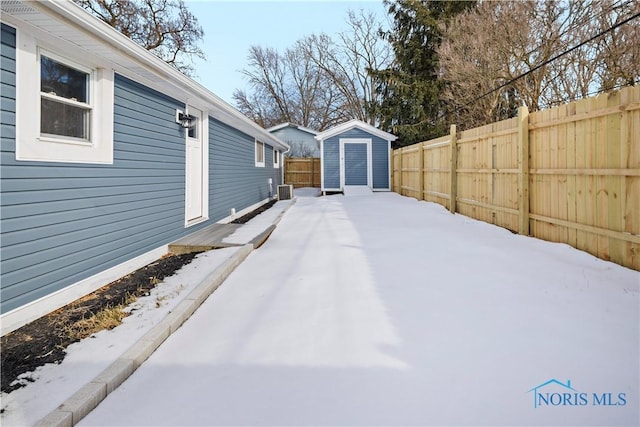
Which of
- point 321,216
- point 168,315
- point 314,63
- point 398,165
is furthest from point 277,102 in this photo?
point 168,315

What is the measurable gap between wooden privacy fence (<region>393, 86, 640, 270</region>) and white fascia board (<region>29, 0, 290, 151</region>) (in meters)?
4.58

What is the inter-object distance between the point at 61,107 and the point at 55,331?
1.92 meters

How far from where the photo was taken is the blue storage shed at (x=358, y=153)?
50.1 ft

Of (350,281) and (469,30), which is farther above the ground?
(469,30)

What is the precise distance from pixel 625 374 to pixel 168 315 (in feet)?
9.72

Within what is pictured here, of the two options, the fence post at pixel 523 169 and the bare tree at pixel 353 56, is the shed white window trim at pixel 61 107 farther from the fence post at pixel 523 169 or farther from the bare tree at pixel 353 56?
the bare tree at pixel 353 56

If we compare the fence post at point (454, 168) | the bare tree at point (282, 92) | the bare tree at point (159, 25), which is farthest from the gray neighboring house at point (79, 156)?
the bare tree at point (282, 92)

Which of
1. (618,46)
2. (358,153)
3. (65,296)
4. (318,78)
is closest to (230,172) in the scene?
(65,296)

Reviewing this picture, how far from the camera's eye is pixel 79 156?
346 cm

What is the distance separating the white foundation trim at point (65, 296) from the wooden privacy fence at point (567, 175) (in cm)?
499

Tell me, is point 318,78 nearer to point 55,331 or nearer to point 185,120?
point 185,120

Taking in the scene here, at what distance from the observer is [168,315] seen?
2910mm

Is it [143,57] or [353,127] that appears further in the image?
[353,127]

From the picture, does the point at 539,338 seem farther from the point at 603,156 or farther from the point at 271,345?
the point at 603,156
